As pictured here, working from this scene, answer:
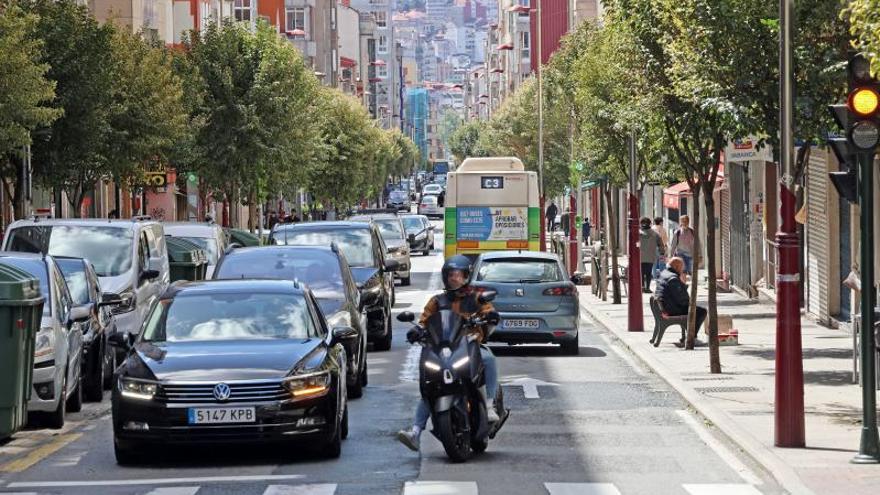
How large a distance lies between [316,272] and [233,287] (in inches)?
221

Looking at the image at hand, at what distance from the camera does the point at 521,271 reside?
2806cm

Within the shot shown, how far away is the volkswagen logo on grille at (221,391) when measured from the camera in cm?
1448

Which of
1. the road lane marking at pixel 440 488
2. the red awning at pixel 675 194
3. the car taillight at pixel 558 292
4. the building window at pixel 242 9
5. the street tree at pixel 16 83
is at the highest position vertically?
the building window at pixel 242 9

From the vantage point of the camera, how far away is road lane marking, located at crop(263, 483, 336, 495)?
13234 mm

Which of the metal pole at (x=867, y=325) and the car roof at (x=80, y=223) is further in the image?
the car roof at (x=80, y=223)

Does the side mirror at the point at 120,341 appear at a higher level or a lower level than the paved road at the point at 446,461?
higher

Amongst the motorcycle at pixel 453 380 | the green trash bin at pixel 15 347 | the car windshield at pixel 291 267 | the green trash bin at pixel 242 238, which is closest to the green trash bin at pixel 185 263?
the car windshield at pixel 291 267

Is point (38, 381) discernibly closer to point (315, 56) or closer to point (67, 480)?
point (67, 480)

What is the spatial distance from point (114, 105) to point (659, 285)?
20.6 meters

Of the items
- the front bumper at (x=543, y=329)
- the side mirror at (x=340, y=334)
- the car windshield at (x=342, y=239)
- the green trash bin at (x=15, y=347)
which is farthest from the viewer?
the car windshield at (x=342, y=239)

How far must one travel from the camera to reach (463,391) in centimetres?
1481

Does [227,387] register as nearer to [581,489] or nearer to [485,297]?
[485,297]

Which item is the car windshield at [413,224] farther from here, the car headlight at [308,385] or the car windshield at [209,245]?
the car headlight at [308,385]

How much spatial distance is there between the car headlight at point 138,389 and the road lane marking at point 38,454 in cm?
108
